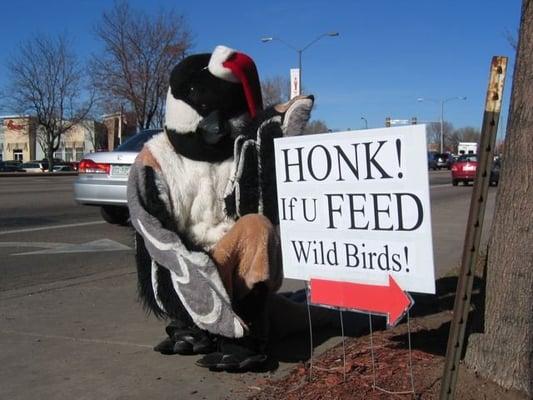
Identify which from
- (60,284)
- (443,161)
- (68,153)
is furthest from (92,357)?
(68,153)

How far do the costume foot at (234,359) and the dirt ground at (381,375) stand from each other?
13 cm

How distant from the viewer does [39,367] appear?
3.91 m

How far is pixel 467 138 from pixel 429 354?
408ft

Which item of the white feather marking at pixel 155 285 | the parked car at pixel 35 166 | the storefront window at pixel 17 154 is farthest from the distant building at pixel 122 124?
the white feather marking at pixel 155 285

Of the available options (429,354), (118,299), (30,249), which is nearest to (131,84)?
(30,249)

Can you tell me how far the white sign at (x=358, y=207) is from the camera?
290cm

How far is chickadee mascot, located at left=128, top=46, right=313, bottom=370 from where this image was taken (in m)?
3.67

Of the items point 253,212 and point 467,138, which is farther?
point 467,138

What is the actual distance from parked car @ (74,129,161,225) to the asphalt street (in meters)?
1.07

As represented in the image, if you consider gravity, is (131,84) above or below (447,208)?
above

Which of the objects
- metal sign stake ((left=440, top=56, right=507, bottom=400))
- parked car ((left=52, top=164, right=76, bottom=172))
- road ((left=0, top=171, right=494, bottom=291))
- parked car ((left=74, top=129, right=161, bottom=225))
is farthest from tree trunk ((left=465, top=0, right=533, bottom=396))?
parked car ((left=52, top=164, right=76, bottom=172))

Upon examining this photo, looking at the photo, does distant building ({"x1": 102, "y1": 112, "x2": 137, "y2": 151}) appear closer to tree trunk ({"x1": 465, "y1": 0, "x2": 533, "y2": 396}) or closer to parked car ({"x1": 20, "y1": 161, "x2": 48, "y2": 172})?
parked car ({"x1": 20, "y1": 161, "x2": 48, "y2": 172})

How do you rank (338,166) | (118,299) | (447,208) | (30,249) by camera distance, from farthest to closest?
(447,208) < (30,249) < (118,299) < (338,166)

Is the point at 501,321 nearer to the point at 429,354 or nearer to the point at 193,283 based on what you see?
the point at 429,354
